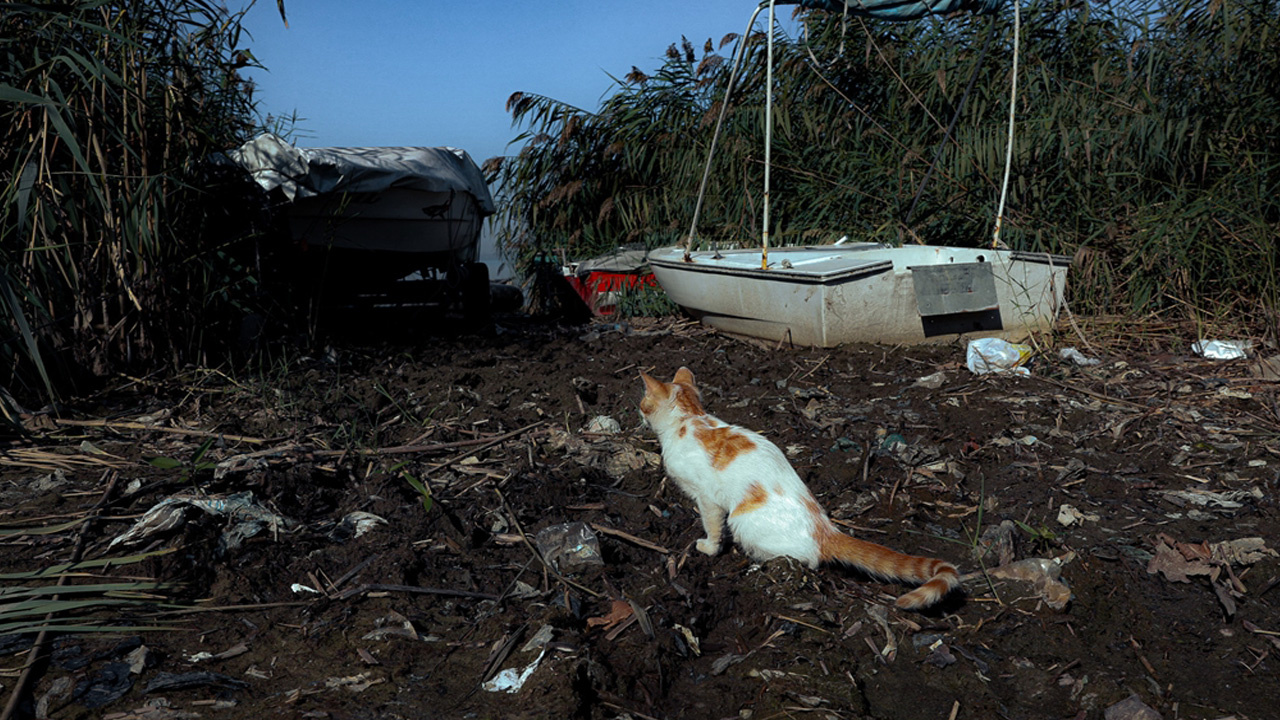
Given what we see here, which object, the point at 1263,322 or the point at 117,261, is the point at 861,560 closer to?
the point at 117,261

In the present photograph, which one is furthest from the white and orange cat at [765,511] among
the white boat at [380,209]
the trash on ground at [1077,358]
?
the white boat at [380,209]

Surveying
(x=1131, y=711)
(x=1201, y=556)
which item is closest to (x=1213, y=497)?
(x=1201, y=556)

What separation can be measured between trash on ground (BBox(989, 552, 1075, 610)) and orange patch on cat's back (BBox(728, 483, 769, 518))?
0.76m

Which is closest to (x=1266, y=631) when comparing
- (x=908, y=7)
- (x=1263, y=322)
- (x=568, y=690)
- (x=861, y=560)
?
(x=861, y=560)

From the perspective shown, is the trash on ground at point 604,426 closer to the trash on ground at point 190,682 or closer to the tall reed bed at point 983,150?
the trash on ground at point 190,682

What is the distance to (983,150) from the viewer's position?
6105mm

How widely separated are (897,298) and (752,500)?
3017 mm

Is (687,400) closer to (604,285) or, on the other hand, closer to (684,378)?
(684,378)

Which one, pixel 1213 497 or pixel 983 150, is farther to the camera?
pixel 983 150

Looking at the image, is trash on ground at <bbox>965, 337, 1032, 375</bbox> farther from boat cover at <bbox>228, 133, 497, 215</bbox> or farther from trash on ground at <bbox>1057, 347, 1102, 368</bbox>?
boat cover at <bbox>228, 133, 497, 215</bbox>

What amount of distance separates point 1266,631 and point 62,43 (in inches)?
201

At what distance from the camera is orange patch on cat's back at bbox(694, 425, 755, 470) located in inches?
96.7

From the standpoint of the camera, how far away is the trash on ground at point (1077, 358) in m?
4.67

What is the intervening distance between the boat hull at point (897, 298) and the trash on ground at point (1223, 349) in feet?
2.83
